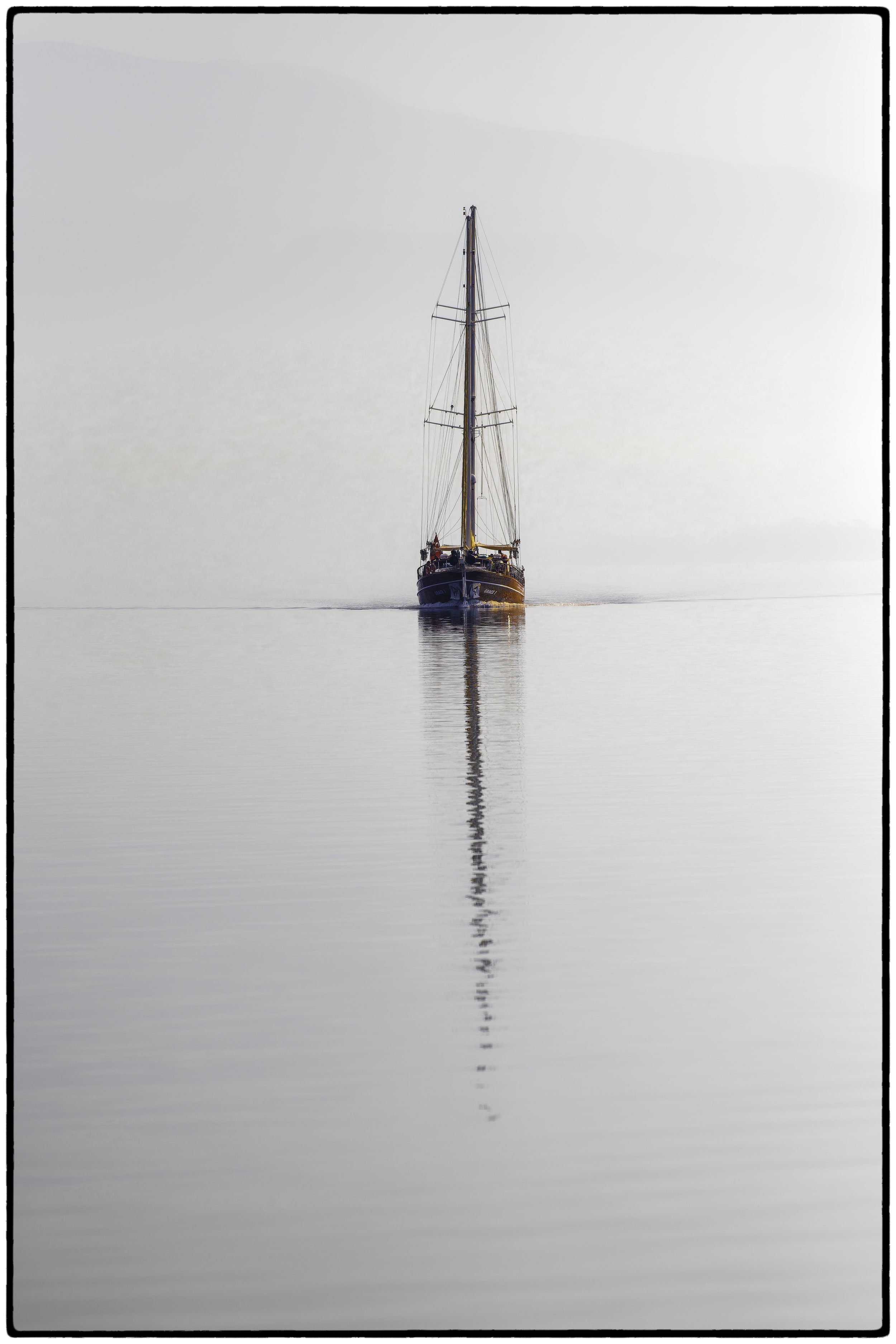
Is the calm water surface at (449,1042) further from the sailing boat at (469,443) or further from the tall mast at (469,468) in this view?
the tall mast at (469,468)

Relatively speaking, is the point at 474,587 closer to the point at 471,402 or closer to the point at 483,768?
the point at 471,402

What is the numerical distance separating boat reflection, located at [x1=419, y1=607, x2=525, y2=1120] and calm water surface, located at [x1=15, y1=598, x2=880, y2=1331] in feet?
0.11

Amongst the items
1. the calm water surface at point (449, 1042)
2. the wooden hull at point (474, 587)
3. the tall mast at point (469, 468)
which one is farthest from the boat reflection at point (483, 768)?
the wooden hull at point (474, 587)

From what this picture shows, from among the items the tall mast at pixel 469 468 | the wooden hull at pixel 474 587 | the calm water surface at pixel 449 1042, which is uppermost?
the tall mast at pixel 469 468

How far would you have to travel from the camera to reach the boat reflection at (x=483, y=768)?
500 centimetres

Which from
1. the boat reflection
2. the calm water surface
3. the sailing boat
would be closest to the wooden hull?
the sailing boat

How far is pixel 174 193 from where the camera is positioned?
8312 millimetres

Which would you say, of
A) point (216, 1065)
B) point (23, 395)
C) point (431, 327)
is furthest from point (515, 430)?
point (216, 1065)

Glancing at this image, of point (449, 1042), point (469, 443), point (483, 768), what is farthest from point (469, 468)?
point (449, 1042)

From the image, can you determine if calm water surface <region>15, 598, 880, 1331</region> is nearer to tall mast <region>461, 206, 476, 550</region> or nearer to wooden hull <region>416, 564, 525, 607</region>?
tall mast <region>461, 206, 476, 550</region>

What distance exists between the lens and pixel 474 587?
33688mm

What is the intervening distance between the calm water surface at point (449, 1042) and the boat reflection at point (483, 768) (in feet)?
0.11

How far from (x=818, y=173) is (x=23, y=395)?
4009 millimetres

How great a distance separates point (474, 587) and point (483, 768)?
24862 millimetres
